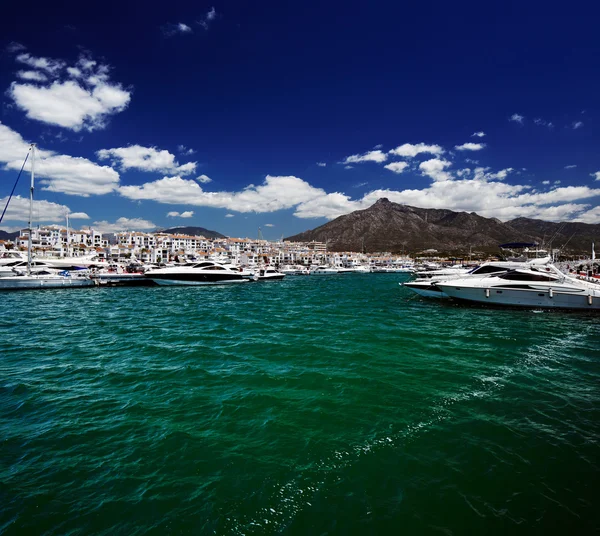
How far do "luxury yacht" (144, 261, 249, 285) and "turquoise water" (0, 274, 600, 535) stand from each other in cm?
3420

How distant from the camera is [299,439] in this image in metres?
6.44

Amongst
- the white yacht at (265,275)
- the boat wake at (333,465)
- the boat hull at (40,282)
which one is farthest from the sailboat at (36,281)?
the boat wake at (333,465)

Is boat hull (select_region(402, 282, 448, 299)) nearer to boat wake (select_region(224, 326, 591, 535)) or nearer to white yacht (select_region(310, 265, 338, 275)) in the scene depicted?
boat wake (select_region(224, 326, 591, 535))

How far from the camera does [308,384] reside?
9.39 meters

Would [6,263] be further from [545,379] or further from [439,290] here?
[545,379]

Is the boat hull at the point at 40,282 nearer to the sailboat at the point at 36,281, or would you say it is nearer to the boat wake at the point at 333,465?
the sailboat at the point at 36,281

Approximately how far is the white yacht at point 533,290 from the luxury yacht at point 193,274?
3463 cm

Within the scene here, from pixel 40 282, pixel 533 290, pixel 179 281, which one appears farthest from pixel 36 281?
pixel 533 290

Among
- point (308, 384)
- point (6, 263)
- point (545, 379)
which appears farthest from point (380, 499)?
point (6, 263)

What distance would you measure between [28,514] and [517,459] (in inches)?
310

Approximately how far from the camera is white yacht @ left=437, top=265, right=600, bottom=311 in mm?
23500

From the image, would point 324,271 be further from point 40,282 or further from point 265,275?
point 40,282

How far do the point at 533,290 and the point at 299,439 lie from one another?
25101mm

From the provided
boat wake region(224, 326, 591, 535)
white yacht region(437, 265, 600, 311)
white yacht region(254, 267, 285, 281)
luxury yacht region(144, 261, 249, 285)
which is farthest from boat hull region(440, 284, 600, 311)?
white yacht region(254, 267, 285, 281)
